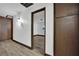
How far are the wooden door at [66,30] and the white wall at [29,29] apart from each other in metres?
0.27

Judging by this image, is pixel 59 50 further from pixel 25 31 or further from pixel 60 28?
pixel 25 31

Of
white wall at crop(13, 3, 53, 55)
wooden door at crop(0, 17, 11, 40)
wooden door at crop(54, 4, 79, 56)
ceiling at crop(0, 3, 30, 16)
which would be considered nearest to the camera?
wooden door at crop(54, 4, 79, 56)

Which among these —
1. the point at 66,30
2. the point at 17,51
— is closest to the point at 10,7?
the point at 17,51

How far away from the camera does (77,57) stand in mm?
Answer: 1853

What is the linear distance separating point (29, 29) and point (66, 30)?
2.06 meters

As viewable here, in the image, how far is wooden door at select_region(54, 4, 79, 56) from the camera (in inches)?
74.5

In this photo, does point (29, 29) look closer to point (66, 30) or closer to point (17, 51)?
point (17, 51)

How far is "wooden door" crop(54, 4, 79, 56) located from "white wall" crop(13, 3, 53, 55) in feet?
0.89

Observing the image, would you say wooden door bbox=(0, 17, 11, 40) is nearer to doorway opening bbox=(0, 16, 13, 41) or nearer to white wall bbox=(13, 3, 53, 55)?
doorway opening bbox=(0, 16, 13, 41)

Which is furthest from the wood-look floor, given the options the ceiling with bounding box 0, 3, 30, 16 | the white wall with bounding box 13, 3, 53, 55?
the ceiling with bounding box 0, 3, 30, 16

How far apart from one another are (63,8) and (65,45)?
865mm

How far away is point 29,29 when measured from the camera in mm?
3838

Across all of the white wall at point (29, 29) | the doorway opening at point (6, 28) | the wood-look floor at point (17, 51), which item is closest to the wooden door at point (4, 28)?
the doorway opening at point (6, 28)

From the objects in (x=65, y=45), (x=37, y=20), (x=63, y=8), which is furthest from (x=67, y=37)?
(x=37, y=20)
